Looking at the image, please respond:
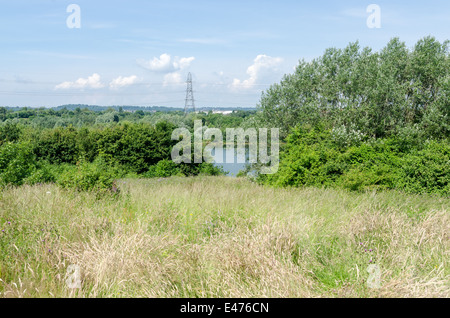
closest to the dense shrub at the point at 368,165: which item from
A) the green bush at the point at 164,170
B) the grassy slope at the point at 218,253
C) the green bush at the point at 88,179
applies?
the grassy slope at the point at 218,253

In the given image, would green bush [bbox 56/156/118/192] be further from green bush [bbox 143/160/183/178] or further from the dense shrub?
green bush [bbox 143/160/183/178]

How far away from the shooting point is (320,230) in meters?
4.96

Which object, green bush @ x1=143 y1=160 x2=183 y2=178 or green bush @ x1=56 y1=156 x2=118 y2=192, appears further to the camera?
green bush @ x1=143 y1=160 x2=183 y2=178

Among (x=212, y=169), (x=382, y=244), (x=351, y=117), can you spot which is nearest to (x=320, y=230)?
(x=382, y=244)

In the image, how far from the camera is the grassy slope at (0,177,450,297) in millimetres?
3357

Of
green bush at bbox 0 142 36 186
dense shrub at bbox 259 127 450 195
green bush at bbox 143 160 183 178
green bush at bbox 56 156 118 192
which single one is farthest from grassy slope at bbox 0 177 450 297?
green bush at bbox 143 160 183 178

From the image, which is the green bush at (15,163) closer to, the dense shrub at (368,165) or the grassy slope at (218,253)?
the grassy slope at (218,253)

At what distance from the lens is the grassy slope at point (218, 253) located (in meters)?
3.36

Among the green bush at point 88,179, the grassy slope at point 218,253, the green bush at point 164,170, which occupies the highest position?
the green bush at point 88,179

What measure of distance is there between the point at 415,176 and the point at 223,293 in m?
8.33

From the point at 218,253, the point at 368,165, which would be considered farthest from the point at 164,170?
the point at 218,253

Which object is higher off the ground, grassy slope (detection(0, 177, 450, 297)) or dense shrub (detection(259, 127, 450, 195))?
dense shrub (detection(259, 127, 450, 195))

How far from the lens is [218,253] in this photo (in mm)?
3965

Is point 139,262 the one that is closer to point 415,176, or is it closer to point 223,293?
point 223,293
